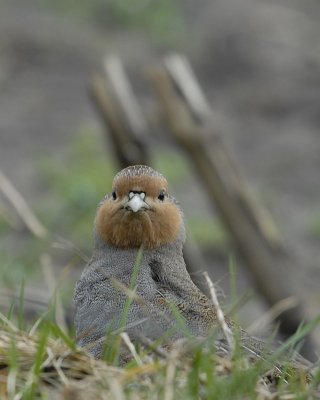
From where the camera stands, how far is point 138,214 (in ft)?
15.6

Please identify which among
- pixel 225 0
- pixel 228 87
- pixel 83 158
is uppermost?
pixel 225 0

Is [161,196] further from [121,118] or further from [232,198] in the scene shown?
[121,118]

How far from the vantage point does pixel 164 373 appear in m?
3.25

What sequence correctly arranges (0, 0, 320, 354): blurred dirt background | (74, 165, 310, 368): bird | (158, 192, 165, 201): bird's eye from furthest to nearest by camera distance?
(0, 0, 320, 354): blurred dirt background, (158, 192, 165, 201): bird's eye, (74, 165, 310, 368): bird

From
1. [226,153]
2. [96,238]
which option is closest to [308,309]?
[226,153]

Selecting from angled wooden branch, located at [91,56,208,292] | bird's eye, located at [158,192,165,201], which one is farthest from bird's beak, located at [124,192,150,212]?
angled wooden branch, located at [91,56,208,292]

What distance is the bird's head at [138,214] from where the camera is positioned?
15.4ft

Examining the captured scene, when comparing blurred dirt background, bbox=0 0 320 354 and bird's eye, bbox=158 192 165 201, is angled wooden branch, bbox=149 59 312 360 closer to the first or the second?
blurred dirt background, bbox=0 0 320 354

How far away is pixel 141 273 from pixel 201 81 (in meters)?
8.28

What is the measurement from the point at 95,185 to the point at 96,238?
17.9ft

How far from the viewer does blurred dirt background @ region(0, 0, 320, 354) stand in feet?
34.9

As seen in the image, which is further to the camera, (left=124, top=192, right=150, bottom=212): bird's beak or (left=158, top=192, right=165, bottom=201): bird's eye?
(left=158, top=192, right=165, bottom=201): bird's eye

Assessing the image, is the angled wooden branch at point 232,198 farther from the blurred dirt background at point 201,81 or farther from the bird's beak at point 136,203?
the bird's beak at point 136,203

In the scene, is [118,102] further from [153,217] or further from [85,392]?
[85,392]
